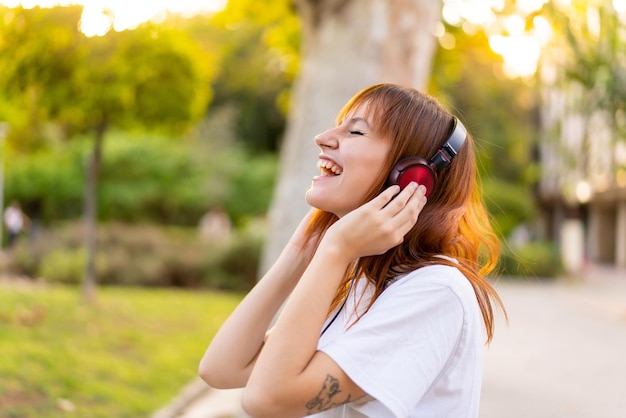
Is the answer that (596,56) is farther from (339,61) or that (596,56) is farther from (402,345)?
(402,345)

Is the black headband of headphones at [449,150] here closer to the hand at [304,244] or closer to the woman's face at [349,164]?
the woman's face at [349,164]

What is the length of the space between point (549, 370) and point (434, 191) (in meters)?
9.28

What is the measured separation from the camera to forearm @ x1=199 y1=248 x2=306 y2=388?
88.8 inches

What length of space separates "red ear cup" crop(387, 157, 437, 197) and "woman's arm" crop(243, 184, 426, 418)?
0.03m

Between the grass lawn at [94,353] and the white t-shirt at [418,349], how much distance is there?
Result: 4786mm

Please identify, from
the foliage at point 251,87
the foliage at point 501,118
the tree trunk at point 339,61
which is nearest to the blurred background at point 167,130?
the tree trunk at point 339,61

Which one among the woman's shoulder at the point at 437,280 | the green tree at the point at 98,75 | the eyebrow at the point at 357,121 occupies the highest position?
the green tree at the point at 98,75

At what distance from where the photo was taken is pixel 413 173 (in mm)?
1925

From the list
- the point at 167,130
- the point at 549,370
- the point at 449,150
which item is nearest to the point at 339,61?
the point at 449,150

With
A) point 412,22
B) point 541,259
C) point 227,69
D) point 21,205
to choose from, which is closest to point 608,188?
point 541,259

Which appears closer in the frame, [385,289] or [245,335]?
[385,289]

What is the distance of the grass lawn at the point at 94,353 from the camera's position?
6719mm

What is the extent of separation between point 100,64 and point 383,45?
6.71 meters

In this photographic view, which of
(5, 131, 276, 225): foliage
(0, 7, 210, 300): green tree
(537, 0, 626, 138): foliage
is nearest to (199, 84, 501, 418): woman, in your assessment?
(0, 7, 210, 300): green tree
